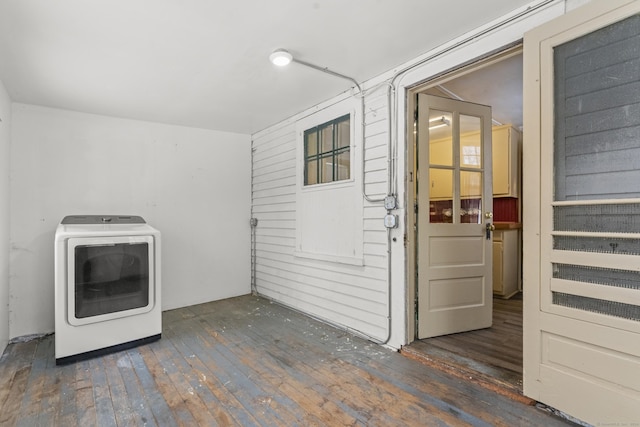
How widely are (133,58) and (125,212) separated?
2091mm

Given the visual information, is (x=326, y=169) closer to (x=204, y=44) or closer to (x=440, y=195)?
(x=440, y=195)

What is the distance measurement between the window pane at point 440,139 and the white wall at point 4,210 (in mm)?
3875

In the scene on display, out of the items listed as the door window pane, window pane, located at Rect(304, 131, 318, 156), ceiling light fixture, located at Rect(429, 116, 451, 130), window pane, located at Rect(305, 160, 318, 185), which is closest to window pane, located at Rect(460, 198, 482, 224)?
the door window pane

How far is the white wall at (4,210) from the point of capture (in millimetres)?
2926

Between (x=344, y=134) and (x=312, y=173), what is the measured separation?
0.68 m

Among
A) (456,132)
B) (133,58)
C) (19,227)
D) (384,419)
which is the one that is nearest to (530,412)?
(384,419)

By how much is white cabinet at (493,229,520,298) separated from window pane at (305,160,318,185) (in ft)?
8.55

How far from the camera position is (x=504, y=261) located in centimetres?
447

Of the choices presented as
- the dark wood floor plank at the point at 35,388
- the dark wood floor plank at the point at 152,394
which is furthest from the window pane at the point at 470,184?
the dark wood floor plank at the point at 35,388

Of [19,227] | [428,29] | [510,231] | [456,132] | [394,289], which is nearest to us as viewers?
[428,29]

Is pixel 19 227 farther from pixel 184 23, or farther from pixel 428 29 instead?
pixel 428 29

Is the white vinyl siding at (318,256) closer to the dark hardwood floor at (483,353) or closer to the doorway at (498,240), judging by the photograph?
the doorway at (498,240)

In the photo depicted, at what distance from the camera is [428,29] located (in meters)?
2.27

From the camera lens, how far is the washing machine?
269 centimetres
